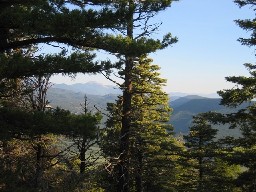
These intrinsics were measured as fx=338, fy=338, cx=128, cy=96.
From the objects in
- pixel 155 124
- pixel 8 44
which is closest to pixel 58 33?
pixel 8 44

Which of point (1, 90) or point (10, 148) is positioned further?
point (10, 148)

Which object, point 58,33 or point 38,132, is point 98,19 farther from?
point 38,132

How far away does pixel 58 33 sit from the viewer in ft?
A: 28.5

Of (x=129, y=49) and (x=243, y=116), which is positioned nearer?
(x=129, y=49)

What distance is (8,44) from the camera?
9750 millimetres

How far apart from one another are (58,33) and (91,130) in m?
2.69

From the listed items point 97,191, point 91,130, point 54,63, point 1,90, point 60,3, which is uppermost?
point 60,3

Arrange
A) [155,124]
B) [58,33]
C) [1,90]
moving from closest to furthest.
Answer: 1. [58,33]
2. [1,90]
3. [155,124]

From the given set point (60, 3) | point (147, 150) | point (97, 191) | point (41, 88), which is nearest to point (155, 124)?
point (147, 150)

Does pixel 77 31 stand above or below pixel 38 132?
above

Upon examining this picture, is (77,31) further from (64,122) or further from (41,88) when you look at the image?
(41,88)

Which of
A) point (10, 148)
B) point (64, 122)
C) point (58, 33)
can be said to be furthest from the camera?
point (10, 148)

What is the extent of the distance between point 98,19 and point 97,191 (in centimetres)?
1626

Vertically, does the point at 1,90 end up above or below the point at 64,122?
above
